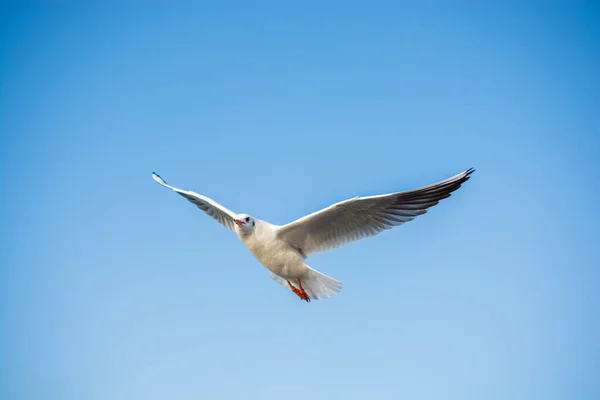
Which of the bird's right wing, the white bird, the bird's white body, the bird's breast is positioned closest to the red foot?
the white bird

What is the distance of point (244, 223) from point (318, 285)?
3.84ft

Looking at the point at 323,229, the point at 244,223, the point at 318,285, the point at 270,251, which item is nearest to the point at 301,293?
the point at 318,285

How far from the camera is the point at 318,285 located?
7.27 meters

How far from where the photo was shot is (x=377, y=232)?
6.98 metres

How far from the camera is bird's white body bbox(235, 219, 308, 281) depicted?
275 inches

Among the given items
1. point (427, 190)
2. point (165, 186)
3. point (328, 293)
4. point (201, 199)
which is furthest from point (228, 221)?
point (427, 190)

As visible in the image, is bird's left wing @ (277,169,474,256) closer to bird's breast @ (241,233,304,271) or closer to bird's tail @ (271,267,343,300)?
bird's breast @ (241,233,304,271)

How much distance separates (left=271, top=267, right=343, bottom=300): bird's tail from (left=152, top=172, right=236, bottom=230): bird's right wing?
4.06ft

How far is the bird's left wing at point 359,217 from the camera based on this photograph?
21.7 feet

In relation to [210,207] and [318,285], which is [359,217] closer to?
[318,285]

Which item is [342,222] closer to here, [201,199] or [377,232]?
[377,232]

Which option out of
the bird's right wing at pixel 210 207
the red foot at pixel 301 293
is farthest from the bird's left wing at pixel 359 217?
the bird's right wing at pixel 210 207

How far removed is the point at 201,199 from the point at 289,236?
1.66 metres

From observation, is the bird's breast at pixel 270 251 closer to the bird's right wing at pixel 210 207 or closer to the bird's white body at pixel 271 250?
the bird's white body at pixel 271 250
